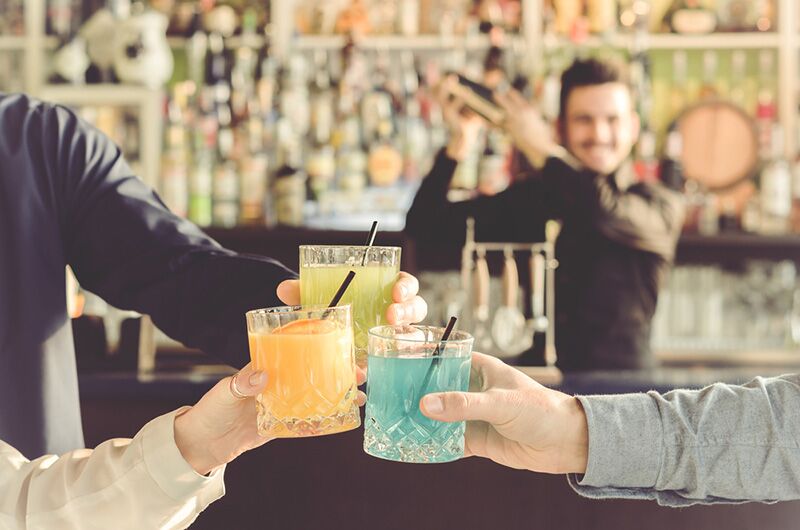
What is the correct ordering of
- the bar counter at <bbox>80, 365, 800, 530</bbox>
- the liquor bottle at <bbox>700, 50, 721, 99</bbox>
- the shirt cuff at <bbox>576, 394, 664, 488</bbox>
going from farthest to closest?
the liquor bottle at <bbox>700, 50, 721, 99</bbox> < the bar counter at <bbox>80, 365, 800, 530</bbox> < the shirt cuff at <bbox>576, 394, 664, 488</bbox>

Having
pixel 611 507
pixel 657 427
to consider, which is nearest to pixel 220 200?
pixel 611 507

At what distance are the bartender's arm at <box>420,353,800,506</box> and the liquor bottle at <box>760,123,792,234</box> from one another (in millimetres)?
3328

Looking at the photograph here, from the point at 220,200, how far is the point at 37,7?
4.40 ft

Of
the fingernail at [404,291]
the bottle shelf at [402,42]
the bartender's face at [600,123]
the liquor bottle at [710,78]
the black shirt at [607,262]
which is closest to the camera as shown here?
the fingernail at [404,291]

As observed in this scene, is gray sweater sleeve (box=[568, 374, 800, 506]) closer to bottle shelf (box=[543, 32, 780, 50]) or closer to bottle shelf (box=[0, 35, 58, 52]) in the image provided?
bottle shelf (box=[543, 32, 780, 50])

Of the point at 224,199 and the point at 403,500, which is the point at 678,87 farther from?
the point at 403,500

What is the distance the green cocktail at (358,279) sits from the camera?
1492mm

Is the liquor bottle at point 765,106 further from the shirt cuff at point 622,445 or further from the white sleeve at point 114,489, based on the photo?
the white sleeve at point 114,489

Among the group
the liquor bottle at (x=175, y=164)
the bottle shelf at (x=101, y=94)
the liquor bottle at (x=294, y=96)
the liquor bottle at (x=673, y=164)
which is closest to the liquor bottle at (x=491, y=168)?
the liquor bottle at (x=673, y=164)

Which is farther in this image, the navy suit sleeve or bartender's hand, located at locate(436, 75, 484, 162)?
bartender's hand, located at locate(436, 75, 484, 162)

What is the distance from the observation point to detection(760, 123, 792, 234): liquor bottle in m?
4.52

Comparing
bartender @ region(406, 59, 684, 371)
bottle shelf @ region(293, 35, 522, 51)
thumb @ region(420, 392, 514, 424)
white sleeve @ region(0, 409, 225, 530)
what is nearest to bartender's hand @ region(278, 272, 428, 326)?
thumb @ region(420, 392, 514, 424)

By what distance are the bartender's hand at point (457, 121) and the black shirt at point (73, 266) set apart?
2.34 meters

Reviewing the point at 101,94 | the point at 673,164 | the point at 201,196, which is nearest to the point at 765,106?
the point at 673,164
